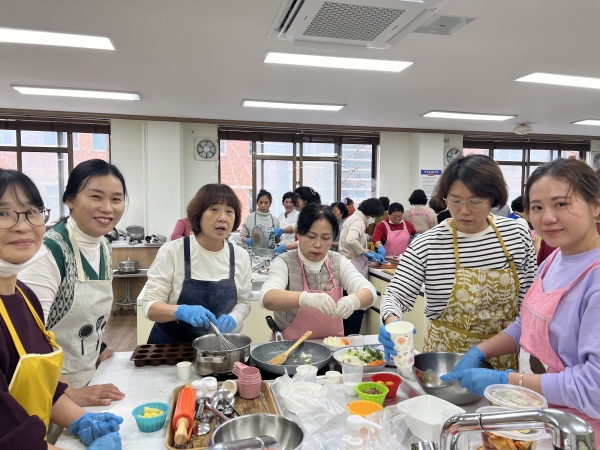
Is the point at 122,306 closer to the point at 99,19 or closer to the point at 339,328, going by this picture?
the point at 99,19

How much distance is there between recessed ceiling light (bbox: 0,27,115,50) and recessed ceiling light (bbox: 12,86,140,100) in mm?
1665

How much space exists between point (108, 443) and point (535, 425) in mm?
1058

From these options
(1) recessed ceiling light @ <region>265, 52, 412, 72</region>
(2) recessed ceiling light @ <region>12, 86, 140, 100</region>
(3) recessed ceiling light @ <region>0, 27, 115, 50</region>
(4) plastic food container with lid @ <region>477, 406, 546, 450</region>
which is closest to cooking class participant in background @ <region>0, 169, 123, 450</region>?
(4) plastic food container with lid @ <region>477, 406, 546, 450</region>

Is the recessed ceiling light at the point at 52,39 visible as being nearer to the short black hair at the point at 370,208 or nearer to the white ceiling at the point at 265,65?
the white ceiling at the point at 265,65

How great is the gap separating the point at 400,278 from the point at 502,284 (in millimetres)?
425

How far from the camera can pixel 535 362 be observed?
211 centimetres

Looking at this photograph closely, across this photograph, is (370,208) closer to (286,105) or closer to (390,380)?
(286,105)

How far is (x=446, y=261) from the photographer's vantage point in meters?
1.81

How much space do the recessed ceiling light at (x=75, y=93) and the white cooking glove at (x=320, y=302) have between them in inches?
178

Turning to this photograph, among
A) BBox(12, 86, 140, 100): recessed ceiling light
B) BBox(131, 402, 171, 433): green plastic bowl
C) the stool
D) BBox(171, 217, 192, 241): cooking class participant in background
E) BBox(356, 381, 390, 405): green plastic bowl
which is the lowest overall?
the stool

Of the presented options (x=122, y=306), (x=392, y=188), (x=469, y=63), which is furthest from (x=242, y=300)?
(x=392, y=188)

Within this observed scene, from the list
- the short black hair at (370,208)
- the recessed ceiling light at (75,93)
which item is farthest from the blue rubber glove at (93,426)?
the recessed ceiling light at (75,93)

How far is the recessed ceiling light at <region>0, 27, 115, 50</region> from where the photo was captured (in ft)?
11.2

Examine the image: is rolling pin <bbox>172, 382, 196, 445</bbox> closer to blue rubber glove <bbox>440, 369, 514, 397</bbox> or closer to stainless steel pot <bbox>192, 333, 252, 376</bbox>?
stainless steel pot <bbox>192, 333, 252, 376</bbox>
